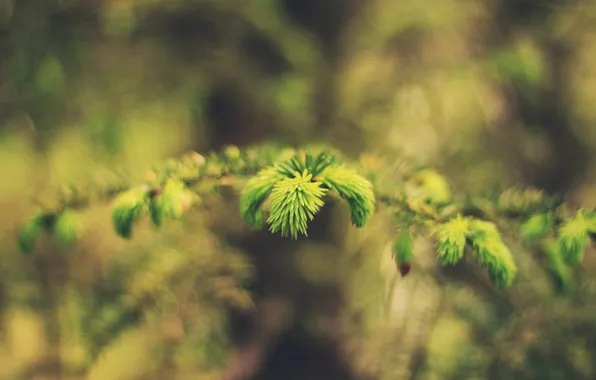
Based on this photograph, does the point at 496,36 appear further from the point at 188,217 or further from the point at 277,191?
the point at 277,191

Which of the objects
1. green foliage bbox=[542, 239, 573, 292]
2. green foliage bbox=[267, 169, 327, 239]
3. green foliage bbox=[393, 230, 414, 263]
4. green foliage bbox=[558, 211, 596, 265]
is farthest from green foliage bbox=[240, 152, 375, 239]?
green foliage bbox=[542, 239, 573, 292]

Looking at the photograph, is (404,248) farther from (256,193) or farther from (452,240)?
(256,193)

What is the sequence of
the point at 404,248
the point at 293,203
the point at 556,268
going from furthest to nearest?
1. the point at 556,268
2. the point at 404,248
3. the point at 293,203

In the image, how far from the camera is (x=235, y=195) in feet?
4.24

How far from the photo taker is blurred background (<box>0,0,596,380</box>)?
1417mm

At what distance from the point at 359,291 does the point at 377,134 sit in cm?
63

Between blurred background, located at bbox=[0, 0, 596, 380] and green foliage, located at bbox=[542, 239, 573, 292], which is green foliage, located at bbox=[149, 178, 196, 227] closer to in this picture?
blurred background, located at bbox=[0, 0, 596, 380]

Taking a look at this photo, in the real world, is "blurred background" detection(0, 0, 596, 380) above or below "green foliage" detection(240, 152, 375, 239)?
above

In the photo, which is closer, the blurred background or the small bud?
the small bud

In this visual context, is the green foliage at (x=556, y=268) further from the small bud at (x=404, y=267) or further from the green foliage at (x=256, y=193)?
the green foliage at (x=256, y=193)

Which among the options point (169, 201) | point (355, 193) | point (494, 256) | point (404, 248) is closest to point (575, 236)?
point (494, 256)

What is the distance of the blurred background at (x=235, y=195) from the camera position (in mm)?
1417

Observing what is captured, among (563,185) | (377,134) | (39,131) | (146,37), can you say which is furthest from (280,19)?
(563,185)

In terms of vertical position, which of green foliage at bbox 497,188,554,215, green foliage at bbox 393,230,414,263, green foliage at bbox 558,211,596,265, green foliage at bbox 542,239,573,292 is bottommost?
green foliage at bbox 393,230,414,263
